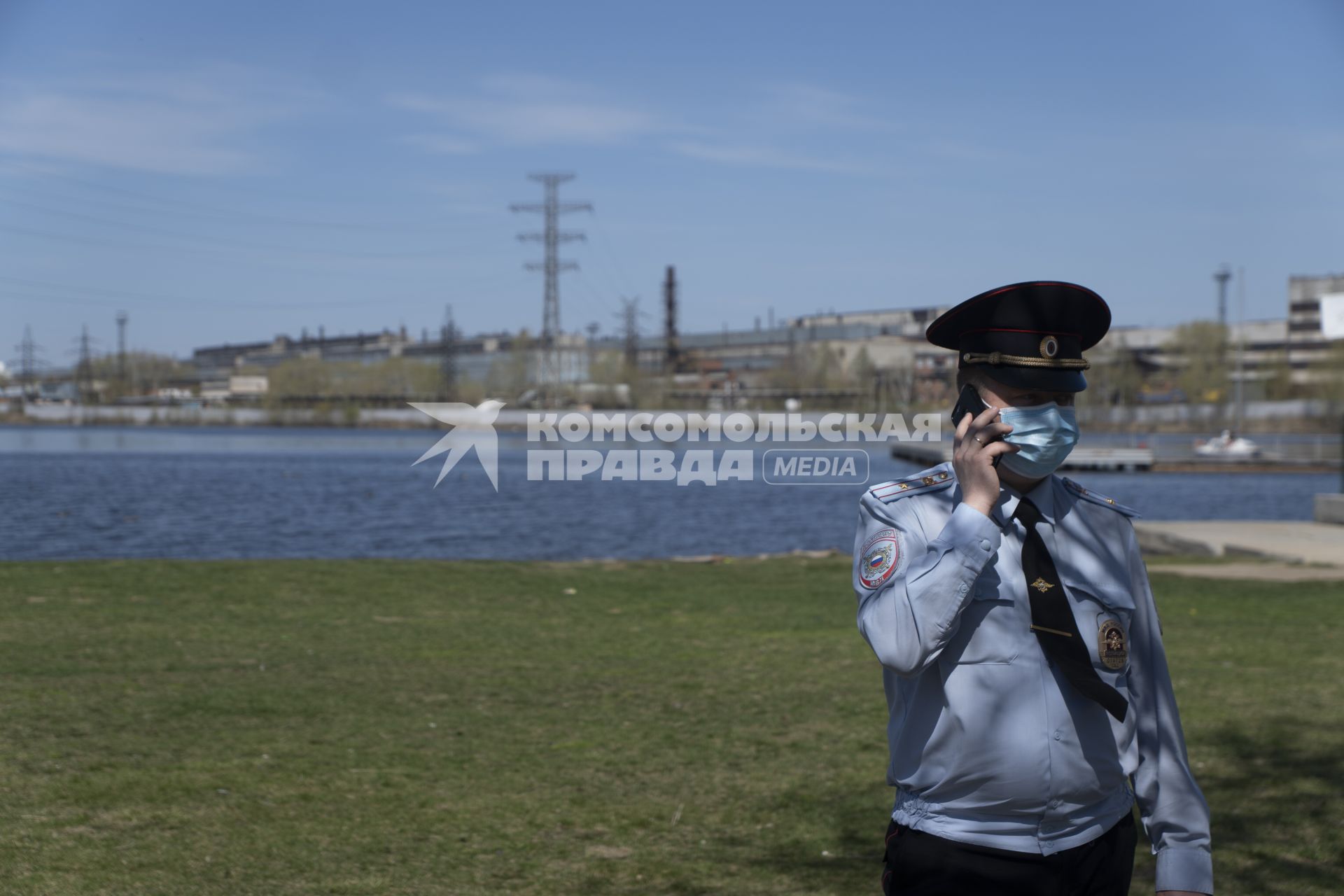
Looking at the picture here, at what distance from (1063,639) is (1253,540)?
723 inches

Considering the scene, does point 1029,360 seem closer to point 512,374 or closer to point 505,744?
point 505,744

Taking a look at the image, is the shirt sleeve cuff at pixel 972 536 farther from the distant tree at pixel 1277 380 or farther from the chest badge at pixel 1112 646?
the distant tree at pixel 1277 380

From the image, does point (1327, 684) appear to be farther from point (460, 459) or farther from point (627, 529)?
point (460, 459)

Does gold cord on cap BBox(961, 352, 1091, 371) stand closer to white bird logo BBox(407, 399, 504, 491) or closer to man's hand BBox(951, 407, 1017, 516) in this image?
man's hand BBox(951, 407, 1017, 516)

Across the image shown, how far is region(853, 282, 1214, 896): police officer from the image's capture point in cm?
247

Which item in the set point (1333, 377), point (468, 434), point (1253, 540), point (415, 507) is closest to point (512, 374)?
point (468, 434)

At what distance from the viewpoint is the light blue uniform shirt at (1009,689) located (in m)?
2.44

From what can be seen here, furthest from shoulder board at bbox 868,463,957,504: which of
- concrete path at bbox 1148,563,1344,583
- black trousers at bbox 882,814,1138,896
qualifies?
concrete path at bbox 1148,563,1344,583

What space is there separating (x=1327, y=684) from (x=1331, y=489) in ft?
174

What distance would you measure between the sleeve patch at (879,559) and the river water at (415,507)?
11467mm

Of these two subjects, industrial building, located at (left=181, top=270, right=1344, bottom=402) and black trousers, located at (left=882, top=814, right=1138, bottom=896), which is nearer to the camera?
black trousers, located at (left=882, top=814, right=1138, bottom=896)

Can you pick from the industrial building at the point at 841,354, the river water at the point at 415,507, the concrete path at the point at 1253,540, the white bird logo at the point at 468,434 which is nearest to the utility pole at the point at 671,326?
the industrial building at the point at 841,354

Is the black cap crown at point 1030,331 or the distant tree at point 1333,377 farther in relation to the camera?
the distant tree at point 1333,377

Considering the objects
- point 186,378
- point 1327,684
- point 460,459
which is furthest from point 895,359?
point 1327,684
